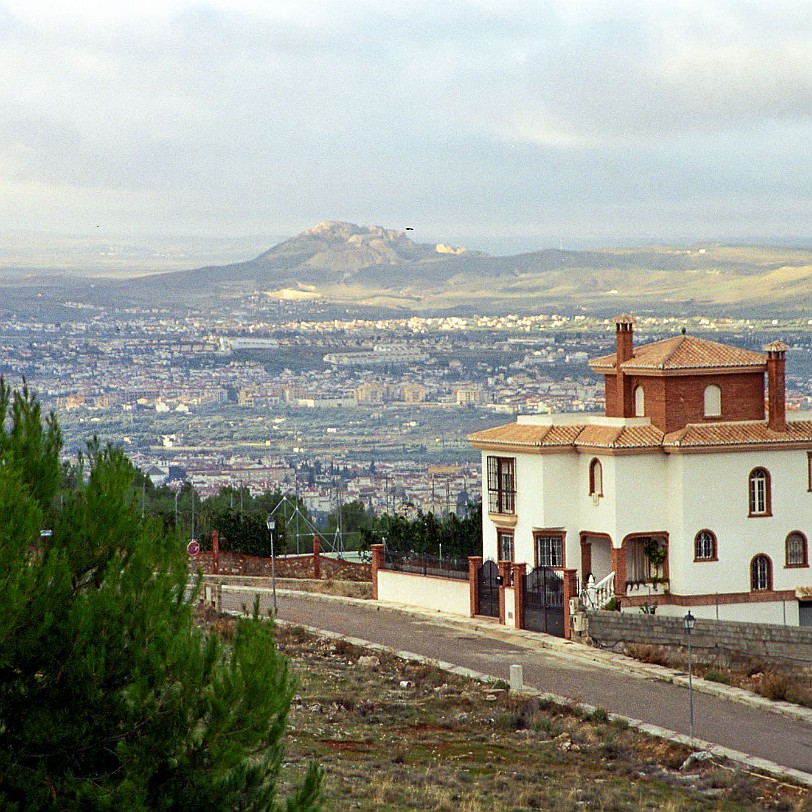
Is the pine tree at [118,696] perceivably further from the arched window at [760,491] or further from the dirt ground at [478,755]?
the arched window at [760,491]

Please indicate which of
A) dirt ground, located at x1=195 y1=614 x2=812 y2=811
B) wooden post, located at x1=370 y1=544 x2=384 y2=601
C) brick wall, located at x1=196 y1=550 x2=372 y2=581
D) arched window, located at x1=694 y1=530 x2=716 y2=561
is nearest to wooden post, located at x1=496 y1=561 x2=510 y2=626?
arched window, located at x1=694 y1=530 x2=716 y2=561

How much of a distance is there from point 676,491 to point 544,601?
4185mm

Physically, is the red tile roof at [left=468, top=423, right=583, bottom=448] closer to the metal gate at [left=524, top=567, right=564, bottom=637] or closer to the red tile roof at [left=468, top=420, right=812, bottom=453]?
the red tile roof at [left=468, top=420, right=812, bottom=453]

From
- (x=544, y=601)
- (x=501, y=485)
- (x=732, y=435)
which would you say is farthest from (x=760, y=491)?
(x=544, y=601)

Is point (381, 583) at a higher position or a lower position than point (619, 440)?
lower

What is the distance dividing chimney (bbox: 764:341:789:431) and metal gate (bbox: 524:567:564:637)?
6147 millimetres

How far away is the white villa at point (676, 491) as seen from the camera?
109ft

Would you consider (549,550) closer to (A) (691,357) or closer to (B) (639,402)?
(B) (639,402)

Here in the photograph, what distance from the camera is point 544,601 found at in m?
31.3

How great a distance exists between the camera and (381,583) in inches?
1432

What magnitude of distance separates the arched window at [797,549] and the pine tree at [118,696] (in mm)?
24919

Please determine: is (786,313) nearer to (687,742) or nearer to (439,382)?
(439,382)

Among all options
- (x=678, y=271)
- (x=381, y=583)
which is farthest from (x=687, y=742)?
(x=678, y=271)

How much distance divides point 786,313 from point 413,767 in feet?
481
